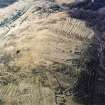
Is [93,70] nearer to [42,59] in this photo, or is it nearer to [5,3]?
[42,59]

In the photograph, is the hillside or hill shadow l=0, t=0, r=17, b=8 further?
hill shadow l=0, t=0, r=17, b=8

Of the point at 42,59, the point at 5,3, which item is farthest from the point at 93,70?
the point at 5,3

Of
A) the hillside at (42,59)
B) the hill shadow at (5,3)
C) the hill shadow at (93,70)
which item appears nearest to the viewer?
the hillside at (42,59)

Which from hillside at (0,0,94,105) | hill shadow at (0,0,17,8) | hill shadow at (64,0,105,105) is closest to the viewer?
hillside at (0,0,94,105)

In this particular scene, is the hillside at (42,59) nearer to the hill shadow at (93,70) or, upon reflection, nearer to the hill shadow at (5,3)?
the hill shadow at (93,70)

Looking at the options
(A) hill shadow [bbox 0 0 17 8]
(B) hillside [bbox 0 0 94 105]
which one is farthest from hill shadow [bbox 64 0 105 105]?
(A) hill shadow [bbox 0 0 17 8]

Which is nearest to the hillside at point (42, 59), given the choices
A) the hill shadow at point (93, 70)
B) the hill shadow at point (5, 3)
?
the hill shadow at point (93, 70)

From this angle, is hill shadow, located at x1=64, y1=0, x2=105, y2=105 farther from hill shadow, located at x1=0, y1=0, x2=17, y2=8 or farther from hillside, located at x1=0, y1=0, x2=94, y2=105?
hill shadow, located at x1=0, y1=0, x2=17, y2=8

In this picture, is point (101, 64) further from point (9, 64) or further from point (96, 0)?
point (96, 0)
